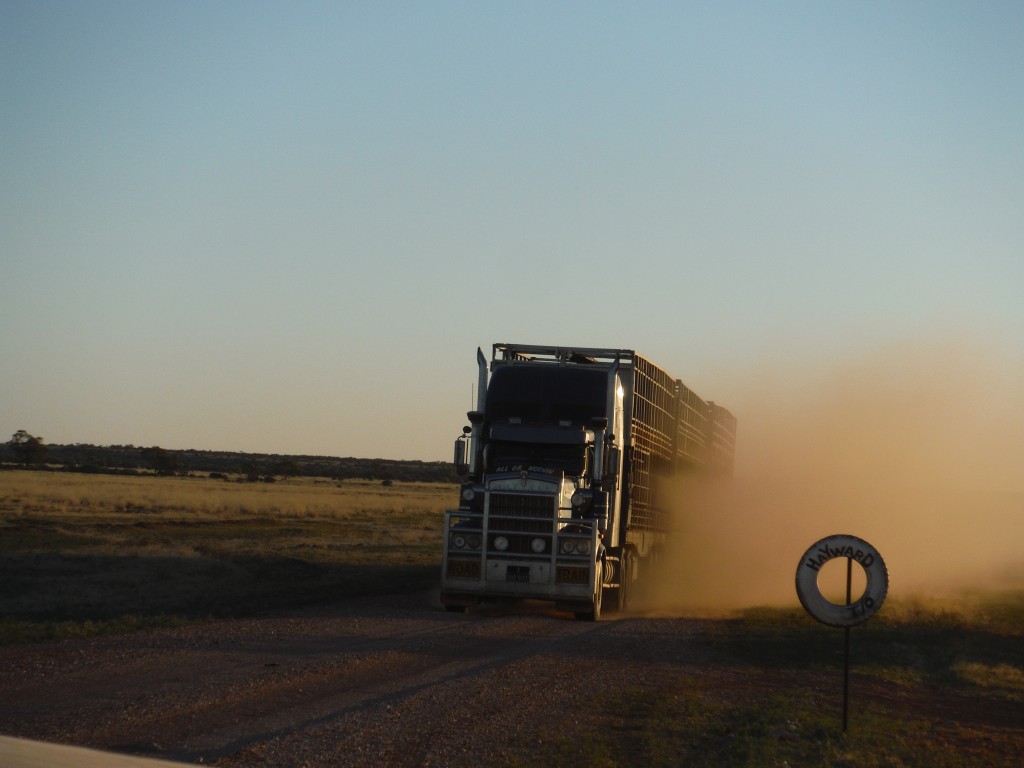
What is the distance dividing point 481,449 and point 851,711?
1083 centimetres

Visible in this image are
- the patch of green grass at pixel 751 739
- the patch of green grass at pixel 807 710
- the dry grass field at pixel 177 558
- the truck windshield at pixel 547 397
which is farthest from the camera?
the truck windshield at pixel 547 397

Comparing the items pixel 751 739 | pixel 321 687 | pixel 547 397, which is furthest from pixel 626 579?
pixel 751 739

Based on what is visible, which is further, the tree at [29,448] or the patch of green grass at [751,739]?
the tree at [29,448]

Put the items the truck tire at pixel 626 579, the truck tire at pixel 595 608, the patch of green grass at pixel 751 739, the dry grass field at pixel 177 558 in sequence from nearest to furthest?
the patch of green grass at pixel 751 739, the dry grass field at pixel 177 558, the truck tire at pixel 595 608, the truck tire at pixel 626 579

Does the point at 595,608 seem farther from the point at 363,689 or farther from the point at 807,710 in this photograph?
the point at 363,689

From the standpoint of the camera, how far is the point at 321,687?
13.0 m

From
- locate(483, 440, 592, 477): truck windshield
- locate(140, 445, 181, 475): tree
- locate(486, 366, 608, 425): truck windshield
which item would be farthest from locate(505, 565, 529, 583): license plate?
locate(140, 445, 181, 475): tree

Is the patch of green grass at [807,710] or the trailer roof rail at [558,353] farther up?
the trailer roof rail at [558,353]

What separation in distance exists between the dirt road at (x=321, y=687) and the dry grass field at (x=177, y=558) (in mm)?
2757

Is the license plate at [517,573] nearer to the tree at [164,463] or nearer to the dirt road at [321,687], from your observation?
the dirt road at [321,687]

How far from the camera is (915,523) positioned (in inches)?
1937

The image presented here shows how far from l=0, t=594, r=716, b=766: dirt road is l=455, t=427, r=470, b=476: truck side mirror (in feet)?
10.7

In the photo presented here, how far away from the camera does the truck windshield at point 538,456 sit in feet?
74.3

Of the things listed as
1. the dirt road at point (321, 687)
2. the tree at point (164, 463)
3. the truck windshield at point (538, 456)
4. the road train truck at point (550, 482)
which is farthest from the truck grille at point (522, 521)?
the tree at point (164, 463)
